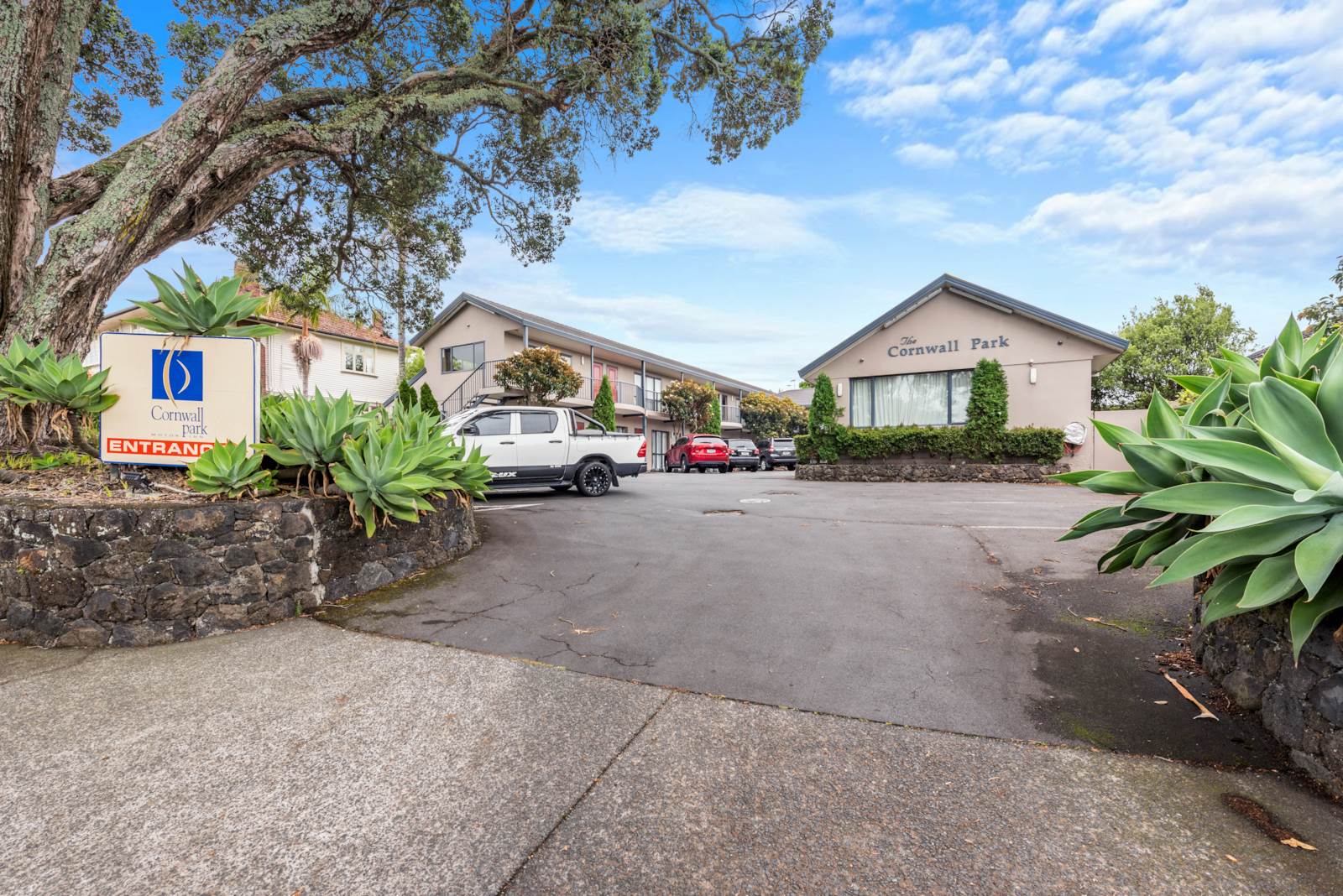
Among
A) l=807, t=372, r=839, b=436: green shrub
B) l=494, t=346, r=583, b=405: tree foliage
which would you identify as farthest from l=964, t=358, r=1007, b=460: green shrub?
l=494, t=346, r=583, b=405: tree foliage

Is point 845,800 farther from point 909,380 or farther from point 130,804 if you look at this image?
point 909,380

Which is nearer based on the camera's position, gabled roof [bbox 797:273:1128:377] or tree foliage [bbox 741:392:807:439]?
gabled roof [bbox 797:273:1128:377]

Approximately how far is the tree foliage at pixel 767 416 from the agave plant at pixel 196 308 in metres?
37.7

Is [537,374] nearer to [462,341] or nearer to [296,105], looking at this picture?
[462,341]

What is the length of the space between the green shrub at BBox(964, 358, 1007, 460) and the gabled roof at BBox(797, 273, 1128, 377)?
1658 millimetres

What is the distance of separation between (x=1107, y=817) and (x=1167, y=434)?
77.2 inches

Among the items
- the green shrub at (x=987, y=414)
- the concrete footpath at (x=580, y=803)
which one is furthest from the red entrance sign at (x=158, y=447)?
the green shrub at (x=987, y=414)

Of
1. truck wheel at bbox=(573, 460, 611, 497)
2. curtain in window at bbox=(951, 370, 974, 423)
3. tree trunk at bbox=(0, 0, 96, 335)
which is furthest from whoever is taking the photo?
curtain in window at bbox=(951, 370, 974, 423)

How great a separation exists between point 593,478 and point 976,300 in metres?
12.9

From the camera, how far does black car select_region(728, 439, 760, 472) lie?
27.2m

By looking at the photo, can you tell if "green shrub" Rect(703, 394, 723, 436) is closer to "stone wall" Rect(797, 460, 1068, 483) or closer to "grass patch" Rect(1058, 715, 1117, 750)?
"stone wall" Rect(797, 460, 1068, 483)

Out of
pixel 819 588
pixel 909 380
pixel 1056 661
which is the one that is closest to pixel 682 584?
pixel 819 588

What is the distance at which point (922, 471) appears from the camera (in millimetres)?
16750

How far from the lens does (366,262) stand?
12.0m
